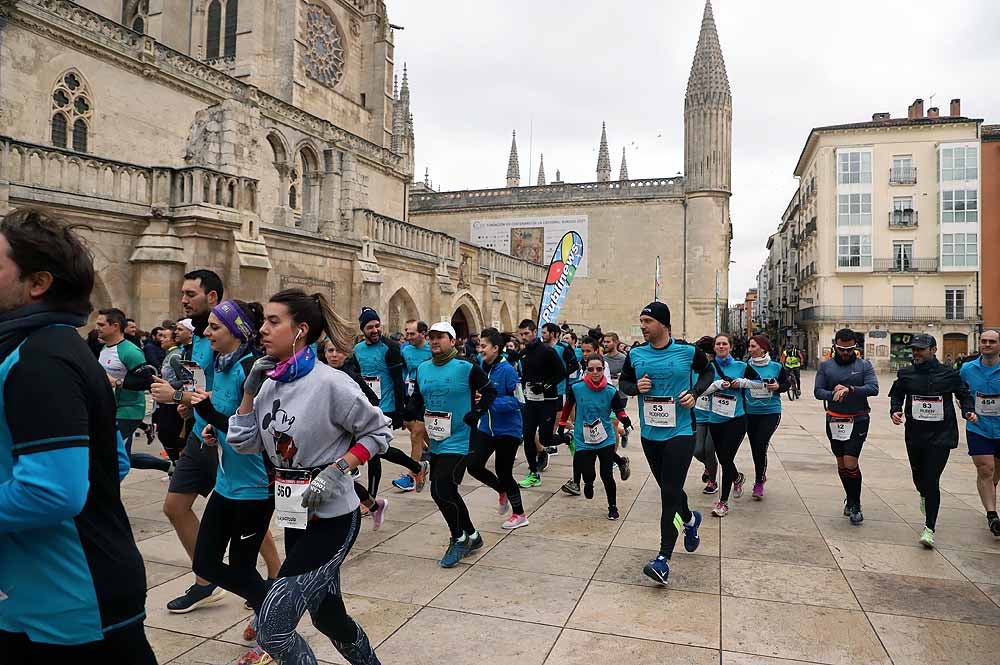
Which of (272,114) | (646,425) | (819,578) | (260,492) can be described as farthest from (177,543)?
(272,114)

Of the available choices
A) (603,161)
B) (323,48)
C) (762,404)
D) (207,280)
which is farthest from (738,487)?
(603,161)

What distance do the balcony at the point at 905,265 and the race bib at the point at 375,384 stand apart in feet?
146

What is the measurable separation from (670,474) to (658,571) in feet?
2.46

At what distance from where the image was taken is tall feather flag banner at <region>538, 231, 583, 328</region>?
533 inches

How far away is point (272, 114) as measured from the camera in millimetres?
22953

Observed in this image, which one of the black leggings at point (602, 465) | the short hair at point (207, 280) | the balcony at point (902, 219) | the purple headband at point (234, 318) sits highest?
the balcony at point (902, 219)

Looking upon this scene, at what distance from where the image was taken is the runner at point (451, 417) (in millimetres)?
5449

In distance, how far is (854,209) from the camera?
44.8 meters

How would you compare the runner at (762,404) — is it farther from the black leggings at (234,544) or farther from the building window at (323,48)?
the building window at (323,48)

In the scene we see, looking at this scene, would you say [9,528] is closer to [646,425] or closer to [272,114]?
[646,425]

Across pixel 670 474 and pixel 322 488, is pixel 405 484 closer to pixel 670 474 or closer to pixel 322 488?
pixel 670 474

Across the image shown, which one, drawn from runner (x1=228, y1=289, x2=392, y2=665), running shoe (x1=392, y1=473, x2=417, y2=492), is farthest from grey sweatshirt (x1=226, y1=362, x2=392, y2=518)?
running shoe (x1=392, y1=473, x2=417, y2=492)

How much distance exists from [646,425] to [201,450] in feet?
10.7

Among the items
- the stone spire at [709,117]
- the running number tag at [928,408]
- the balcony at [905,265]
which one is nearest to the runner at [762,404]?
the running number tag at [928,408]
